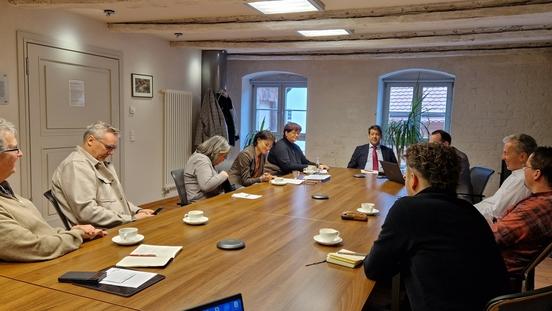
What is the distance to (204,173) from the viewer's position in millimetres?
3303

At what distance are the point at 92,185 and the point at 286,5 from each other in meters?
2.12

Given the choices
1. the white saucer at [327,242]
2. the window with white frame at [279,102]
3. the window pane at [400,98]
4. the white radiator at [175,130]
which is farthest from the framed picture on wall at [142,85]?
the white saucer at [327,242]

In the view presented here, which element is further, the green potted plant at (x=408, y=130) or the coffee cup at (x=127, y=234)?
the green potted plant at (x=408, y=130)

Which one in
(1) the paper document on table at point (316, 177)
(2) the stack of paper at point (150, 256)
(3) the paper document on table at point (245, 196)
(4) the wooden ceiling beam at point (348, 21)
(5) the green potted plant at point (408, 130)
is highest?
(4) the wooden ceiling beam at point (348, 21)

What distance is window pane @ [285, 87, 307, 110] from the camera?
7.31 metres

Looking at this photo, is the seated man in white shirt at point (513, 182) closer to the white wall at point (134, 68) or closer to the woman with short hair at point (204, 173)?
the woman with short hair at point (204, 173)

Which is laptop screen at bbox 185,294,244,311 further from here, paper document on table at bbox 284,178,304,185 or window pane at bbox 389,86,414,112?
window pane at bbox 389,86,414,112

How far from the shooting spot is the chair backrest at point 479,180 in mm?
4031

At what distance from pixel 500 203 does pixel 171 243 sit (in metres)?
1.99

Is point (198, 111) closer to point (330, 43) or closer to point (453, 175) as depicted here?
point (330, 43)

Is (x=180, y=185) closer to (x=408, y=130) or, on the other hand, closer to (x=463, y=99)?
(x=408, y=130)

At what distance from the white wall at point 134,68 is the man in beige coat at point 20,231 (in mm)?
2440

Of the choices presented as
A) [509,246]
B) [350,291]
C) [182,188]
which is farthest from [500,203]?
[182,188]

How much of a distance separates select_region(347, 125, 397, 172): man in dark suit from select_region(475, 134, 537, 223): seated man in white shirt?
220 cm
